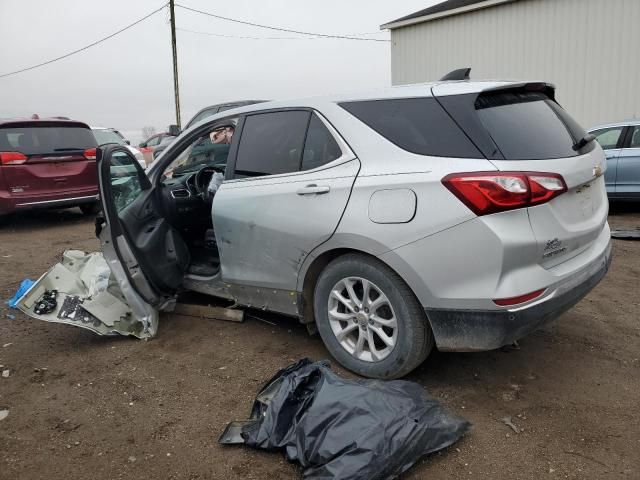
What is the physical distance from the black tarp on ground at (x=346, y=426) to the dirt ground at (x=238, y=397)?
3.8 inches

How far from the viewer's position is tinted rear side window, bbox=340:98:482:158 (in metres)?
2.79

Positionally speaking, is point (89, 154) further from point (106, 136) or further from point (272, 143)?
point (272, 143)

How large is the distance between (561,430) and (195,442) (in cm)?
180

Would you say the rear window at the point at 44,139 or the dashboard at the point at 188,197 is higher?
the rear window at the point at 44,139

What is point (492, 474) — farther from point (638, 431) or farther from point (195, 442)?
point (195, 442)

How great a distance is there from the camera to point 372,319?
10.1ft

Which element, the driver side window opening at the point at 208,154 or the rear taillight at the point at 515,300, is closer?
the rear taillight at the point at 515,300

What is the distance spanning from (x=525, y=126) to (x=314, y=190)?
1212 millimetres

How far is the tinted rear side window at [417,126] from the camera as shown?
2787mm

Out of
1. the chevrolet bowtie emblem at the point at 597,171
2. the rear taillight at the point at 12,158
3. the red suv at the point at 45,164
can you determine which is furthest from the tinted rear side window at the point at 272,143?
the rear taillight at the point at 12,158

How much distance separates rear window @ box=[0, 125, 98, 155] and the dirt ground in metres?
4.54

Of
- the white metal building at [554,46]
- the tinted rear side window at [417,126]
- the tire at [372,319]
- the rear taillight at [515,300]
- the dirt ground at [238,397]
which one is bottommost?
the dirt ground at [238,397]

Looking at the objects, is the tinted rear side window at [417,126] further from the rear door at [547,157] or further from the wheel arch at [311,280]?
the wheel arch at [311,280]

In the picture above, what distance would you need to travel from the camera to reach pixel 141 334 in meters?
3.93
